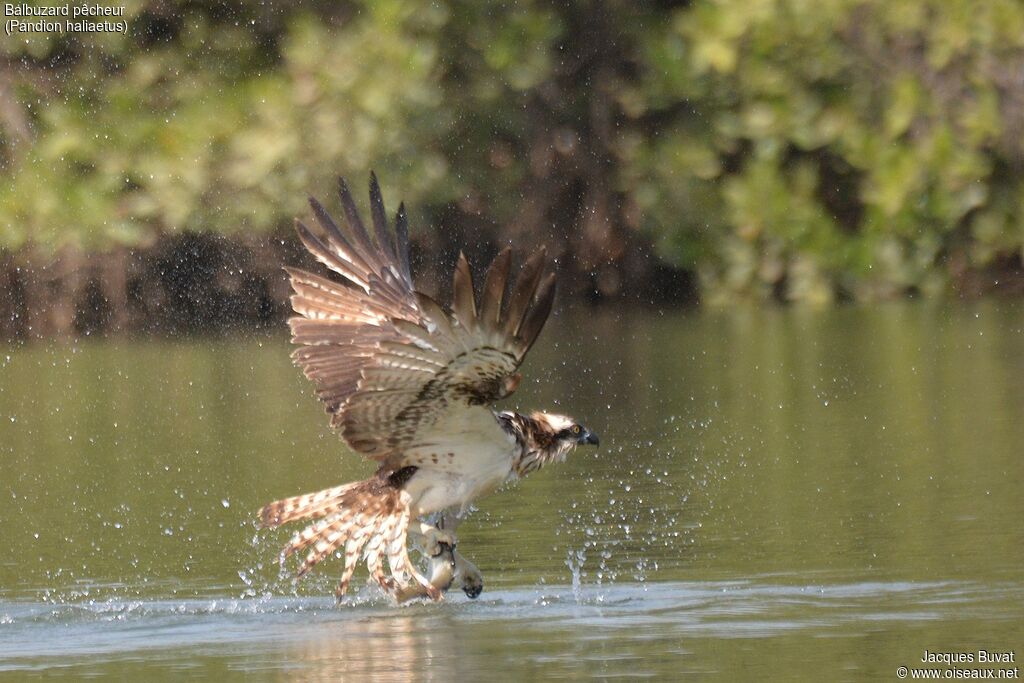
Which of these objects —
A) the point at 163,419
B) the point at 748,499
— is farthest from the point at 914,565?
the point at 163,419

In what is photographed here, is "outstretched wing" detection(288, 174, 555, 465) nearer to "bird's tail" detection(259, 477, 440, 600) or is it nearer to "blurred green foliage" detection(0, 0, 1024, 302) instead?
"bird's tail" detection(259, 477, 440, 600)

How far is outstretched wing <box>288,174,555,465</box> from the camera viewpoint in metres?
7.61

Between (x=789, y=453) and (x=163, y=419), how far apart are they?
175 inches

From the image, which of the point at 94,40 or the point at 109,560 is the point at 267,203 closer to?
the point at 94,40

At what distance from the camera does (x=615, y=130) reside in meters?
24.9

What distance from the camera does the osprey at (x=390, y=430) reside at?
838 centimetres

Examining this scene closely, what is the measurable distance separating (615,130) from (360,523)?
16.5m

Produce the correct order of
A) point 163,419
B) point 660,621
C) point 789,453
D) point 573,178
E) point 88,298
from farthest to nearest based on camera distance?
1. point 573,178
2. point 88,298
3. point 163,419
4. point 789,453
5. point 660,621

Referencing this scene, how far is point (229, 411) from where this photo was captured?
1473cm

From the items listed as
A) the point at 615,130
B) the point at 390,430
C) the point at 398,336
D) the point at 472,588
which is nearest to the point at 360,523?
the point at 390,430

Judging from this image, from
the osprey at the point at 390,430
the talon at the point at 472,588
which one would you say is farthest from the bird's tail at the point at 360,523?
the talon at the point at 472,588

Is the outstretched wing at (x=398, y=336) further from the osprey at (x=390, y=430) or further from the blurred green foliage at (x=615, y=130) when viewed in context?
the blurred green foliage at (x=615, y=130)

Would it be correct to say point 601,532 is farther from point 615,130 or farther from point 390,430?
point 615,130

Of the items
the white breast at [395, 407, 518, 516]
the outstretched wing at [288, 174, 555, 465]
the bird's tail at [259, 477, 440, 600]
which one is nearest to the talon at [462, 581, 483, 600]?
the bird's tail at [259, 477, 440, 600]
